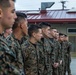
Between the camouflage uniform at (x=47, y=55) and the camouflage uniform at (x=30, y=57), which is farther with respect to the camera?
the camouflage uniform at (x=47, y=55)

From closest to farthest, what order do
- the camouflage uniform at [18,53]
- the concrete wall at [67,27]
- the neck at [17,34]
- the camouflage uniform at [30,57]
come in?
the camouflage uniform at [18,53], the neck at [17,34], the camouflage uniform at [30,57], the concrete wall at [67,27]

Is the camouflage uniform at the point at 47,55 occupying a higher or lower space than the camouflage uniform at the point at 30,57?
lower

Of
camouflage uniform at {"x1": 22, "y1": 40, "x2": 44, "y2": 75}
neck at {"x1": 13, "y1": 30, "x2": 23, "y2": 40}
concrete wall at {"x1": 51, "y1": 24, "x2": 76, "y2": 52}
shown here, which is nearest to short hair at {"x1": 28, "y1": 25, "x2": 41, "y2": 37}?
camouflage uniform at {"x1": 22, "y1": 40, "x2": 44, "y2": 75}

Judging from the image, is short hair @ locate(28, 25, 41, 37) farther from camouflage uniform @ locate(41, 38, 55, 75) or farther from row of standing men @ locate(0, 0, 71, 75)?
camouflage uniform @ locate(41, 38, 55, 75)

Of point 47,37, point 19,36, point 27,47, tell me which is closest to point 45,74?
point 47,37

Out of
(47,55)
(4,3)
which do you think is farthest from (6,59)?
(47,55)

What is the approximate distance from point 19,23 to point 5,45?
5.90ft

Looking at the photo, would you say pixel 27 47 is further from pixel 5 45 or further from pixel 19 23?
pixel 5 45

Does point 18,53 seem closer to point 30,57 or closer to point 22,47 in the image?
point 22,47

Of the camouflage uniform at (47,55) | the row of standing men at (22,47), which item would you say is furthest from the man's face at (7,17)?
the camouflage uniform at (47,55)

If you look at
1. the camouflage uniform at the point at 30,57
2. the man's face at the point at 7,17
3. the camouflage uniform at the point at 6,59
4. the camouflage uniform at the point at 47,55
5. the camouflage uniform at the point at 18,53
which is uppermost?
the man's face at the point at 7,17

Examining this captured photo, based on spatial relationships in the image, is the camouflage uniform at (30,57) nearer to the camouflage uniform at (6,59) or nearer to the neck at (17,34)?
the neck at (17,34)

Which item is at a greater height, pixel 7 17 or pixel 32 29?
pixel 7 17

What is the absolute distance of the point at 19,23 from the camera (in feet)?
13.6
